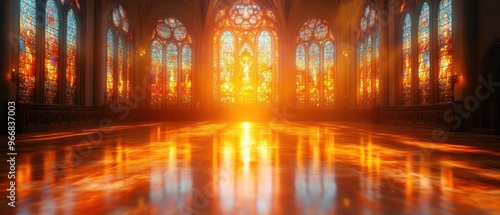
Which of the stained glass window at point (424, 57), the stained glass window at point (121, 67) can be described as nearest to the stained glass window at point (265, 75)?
the stained glass window at point (121, 67)

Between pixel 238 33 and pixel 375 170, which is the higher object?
pixel 238 33

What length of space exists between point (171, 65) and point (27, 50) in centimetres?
1461

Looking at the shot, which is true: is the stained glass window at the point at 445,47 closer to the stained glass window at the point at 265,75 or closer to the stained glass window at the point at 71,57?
the stained glass window at the point at 265,75

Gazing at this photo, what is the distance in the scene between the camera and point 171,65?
28188mm

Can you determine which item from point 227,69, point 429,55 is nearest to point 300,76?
point 227,69

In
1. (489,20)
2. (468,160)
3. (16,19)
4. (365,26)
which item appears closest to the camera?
(468,160)

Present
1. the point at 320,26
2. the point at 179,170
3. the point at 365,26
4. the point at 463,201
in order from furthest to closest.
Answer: the point at 320,26 < the point at 365,26 < the point at 179,170 < the point at 463,201

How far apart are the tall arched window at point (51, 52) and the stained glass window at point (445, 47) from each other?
63.8ft

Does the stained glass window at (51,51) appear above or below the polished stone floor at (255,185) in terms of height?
above

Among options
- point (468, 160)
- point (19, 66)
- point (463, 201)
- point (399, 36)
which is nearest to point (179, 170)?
point (463, 201)

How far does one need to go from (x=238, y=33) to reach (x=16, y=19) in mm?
19019

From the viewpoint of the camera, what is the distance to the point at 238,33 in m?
29.2

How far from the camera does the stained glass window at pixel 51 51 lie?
50.7 ft

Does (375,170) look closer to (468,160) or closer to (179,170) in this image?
(468,160)
